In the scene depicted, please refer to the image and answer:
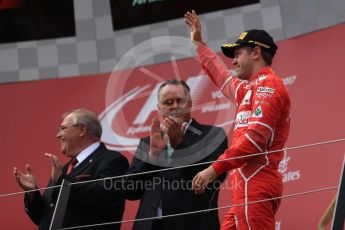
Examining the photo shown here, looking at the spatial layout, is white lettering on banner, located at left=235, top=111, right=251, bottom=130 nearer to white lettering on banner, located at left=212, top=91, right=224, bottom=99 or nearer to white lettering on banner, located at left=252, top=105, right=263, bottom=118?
white lettering on banner, located at left=252, top=105, right=263, bottom=118

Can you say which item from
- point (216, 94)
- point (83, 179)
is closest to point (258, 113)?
point (83, 179)

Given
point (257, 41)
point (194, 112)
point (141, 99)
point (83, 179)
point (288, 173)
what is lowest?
point (288, 173)

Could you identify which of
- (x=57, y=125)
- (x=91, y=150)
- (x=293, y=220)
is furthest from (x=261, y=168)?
(x=57, y=125)

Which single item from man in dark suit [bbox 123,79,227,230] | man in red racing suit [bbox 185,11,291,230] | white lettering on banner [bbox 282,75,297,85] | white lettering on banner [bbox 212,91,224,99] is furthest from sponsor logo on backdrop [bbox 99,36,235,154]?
man in red racing suit [bbox 185,11,291,230]

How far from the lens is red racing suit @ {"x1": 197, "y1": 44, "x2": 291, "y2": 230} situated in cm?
280

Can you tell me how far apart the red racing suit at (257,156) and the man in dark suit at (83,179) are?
0.64 metres

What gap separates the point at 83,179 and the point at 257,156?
0.85m

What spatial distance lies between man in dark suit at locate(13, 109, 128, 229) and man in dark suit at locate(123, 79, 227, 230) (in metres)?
0.11

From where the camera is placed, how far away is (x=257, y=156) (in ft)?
9.39

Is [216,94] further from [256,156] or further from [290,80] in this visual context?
[256,156]

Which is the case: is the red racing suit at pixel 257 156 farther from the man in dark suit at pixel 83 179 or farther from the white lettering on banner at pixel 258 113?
the man in dark suit at pixel 83 179

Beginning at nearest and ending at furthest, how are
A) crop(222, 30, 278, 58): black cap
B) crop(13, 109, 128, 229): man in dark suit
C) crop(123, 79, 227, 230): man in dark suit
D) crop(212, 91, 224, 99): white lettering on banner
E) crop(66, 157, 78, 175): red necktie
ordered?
1. crop(222, 30, 278, 58): black cap
2. crop(123, 79, 227, 230): man in dark suit
3. crop(13, 109, 128, 229): man in dark suit
4. crop(66, 157, 78, 175): red necktie
5. crop(212, 91, 224, 99): white lettering on banner

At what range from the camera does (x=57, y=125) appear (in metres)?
5.39

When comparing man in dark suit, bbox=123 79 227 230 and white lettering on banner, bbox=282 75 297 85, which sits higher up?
white lettering on banner, bbox=282 75 297 85
